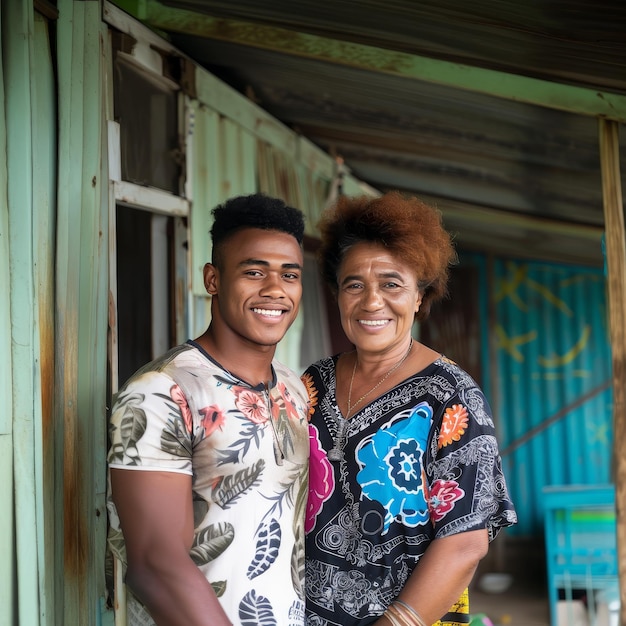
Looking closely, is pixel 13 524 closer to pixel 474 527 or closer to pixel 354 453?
pixel 354 453

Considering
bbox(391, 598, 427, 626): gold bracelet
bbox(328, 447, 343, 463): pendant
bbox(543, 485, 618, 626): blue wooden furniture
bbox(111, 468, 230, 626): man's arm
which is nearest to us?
bbox(111, 468, 230, 626): man's arm

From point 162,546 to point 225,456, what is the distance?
0.96 ft

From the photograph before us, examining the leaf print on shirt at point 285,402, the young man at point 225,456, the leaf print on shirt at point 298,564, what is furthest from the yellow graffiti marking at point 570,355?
the leaf print on shirt at point 298,564

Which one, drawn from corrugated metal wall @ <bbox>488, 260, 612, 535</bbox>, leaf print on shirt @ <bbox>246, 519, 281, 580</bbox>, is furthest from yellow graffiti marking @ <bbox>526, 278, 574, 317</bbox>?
leaf print on shirt @ <bbox>246, 519, 281, 580</bbox>

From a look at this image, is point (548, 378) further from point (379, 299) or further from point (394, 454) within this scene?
point (394, 454)

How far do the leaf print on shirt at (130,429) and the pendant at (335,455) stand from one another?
631 millimetres

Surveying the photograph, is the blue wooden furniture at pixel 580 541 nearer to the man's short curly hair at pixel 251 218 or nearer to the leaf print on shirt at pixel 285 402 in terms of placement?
the leaf print on shirt at pixel 285 402

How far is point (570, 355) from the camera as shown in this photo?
863 cm

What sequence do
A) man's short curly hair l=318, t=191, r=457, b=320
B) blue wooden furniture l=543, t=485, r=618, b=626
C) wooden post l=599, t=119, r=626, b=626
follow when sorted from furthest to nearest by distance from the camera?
1. blue wooden furniture l=543, t=485, r=618, b=626
2. wooden post l=599, t=119, r=626, b=626
3. man's short curly hair l=318, t=191, r=457, b=320

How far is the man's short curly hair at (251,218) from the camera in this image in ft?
7.95

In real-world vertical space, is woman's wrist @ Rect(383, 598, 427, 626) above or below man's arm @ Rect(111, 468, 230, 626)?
below

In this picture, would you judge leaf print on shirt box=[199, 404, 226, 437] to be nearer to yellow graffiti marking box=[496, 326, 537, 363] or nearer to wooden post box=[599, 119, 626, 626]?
wooden post box=[599, 119, 626, 626]

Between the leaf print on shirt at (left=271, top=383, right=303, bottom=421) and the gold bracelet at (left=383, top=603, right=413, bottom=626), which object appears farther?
the leaf print on shirt at (left=271, top=383, right=303, bottom=421)

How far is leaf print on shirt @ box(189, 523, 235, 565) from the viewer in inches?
84.3
